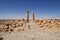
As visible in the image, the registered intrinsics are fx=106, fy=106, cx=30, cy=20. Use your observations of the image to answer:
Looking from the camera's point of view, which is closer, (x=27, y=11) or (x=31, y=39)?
(x=31, y=39)

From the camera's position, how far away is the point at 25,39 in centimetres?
1057

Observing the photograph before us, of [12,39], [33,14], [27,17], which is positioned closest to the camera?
[12,39]

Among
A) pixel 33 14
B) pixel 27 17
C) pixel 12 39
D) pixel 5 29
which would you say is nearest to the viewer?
pixel 12 39

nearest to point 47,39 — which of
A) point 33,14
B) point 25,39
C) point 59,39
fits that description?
point 59,39

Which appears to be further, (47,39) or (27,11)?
(27,11)

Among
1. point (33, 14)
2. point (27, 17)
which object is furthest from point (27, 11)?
point (33, 14)

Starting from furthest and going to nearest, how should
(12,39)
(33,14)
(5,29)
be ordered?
(33,14), (5,29), (12,39)

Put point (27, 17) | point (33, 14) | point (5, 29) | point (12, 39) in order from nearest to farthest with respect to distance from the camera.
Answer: point (12, 39) → point (5, 29) → point (27, 17) → point (33, 14)

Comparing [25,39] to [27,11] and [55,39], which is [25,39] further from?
[27,11]

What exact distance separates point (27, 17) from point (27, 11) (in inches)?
90.5

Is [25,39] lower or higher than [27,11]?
lower

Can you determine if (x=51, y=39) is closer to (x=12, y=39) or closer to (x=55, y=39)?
(x=55, y=39)

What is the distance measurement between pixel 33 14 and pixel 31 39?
3615cm

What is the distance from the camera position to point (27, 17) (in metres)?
40.7
